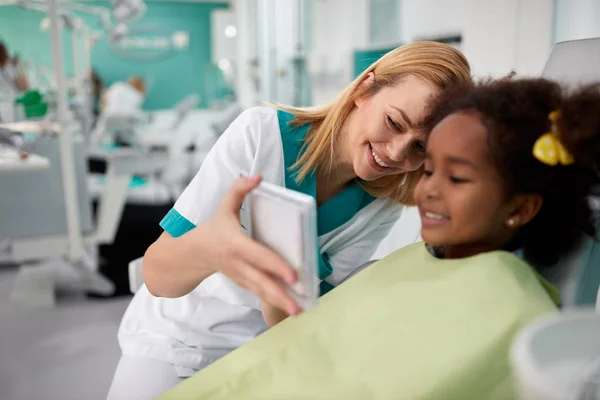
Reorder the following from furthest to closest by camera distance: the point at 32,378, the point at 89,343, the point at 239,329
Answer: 1. the point at 89,343
2. the point at 32,378
3. the point at 239,329

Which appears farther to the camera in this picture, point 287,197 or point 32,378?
point 32,378

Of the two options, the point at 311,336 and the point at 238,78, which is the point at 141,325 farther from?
the point at 238,78

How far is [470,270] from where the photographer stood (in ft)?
1.95

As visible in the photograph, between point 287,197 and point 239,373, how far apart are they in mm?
277

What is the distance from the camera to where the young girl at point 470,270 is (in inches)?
20.4

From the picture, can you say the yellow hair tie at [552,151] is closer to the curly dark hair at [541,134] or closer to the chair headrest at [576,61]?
the curly dark hair at [541,134]

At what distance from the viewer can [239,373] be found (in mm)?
667

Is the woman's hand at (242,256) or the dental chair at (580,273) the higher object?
the woman's hand at (242,256)

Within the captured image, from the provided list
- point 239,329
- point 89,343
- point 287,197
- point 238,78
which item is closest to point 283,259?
point 287,197

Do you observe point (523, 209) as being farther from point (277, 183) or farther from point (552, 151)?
point (277, 183)

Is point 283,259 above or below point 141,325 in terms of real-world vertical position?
above

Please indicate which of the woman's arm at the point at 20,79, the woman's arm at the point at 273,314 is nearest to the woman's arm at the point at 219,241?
the woman's arm at the point at 273,314

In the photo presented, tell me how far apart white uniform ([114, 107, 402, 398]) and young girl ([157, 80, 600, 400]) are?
0.25 metres

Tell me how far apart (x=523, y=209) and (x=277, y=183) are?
0.38 m
